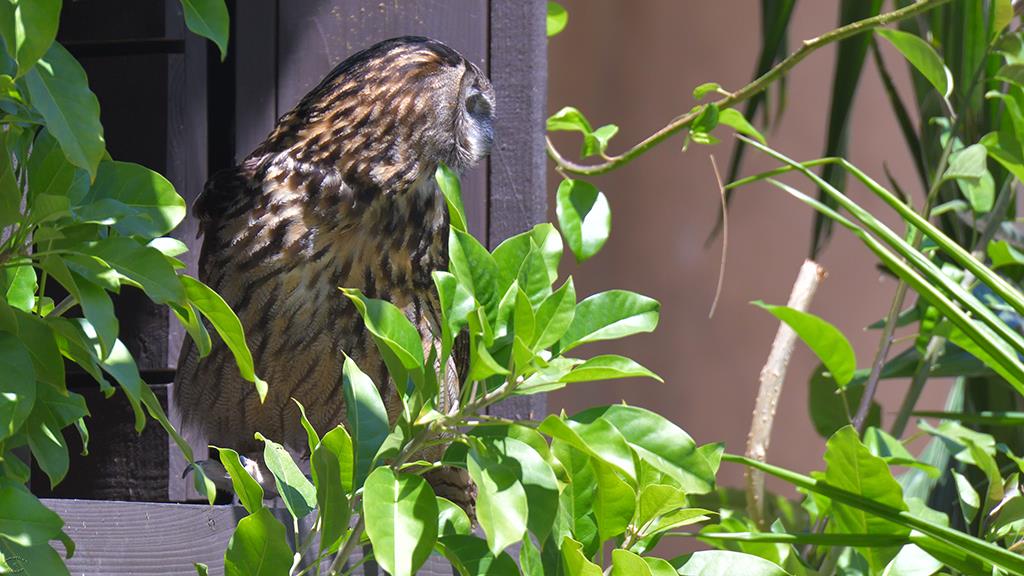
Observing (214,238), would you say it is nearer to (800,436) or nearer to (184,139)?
(184,139)

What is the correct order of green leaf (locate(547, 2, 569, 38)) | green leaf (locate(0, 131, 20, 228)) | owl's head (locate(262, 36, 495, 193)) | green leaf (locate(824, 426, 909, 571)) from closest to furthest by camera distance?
green leaf (locate(0, 131, 20, 228)), green leaf (locate(824, 426, 909, 571)), owl's head (locate(262, 36, 495, 193)), green leaf (locate(547, 2, 569, 38))

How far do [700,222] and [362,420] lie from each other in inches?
118

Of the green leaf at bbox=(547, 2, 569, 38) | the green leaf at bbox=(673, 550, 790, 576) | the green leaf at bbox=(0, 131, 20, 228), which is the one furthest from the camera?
the green leaf at bbox=(547, 2, 569, 38)

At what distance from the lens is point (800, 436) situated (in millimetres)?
3605

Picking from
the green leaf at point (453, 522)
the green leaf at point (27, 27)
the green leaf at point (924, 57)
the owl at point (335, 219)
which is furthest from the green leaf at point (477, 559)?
the green leaf at point (924, 57)

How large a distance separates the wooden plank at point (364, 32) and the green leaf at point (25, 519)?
0.88m

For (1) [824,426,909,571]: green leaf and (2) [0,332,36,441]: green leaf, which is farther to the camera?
(1) [824,426,909,571]: green leaf

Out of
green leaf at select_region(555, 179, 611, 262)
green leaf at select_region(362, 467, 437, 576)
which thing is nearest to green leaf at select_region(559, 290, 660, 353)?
green leaf at select_region(362, 467, 437, 576)

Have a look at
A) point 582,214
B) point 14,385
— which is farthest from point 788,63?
point 14,385

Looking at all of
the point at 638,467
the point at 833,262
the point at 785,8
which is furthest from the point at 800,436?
the point at 638,467

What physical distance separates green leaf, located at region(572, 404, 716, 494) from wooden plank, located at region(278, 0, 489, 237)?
0.75 meters

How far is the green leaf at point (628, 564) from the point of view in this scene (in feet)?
2.47

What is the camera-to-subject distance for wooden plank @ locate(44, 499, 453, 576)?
3.37 ft

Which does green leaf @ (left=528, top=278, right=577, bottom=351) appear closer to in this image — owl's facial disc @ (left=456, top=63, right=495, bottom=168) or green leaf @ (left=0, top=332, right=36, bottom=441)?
green leaf @ (left=0, top=332, right=36, bottom=441)
